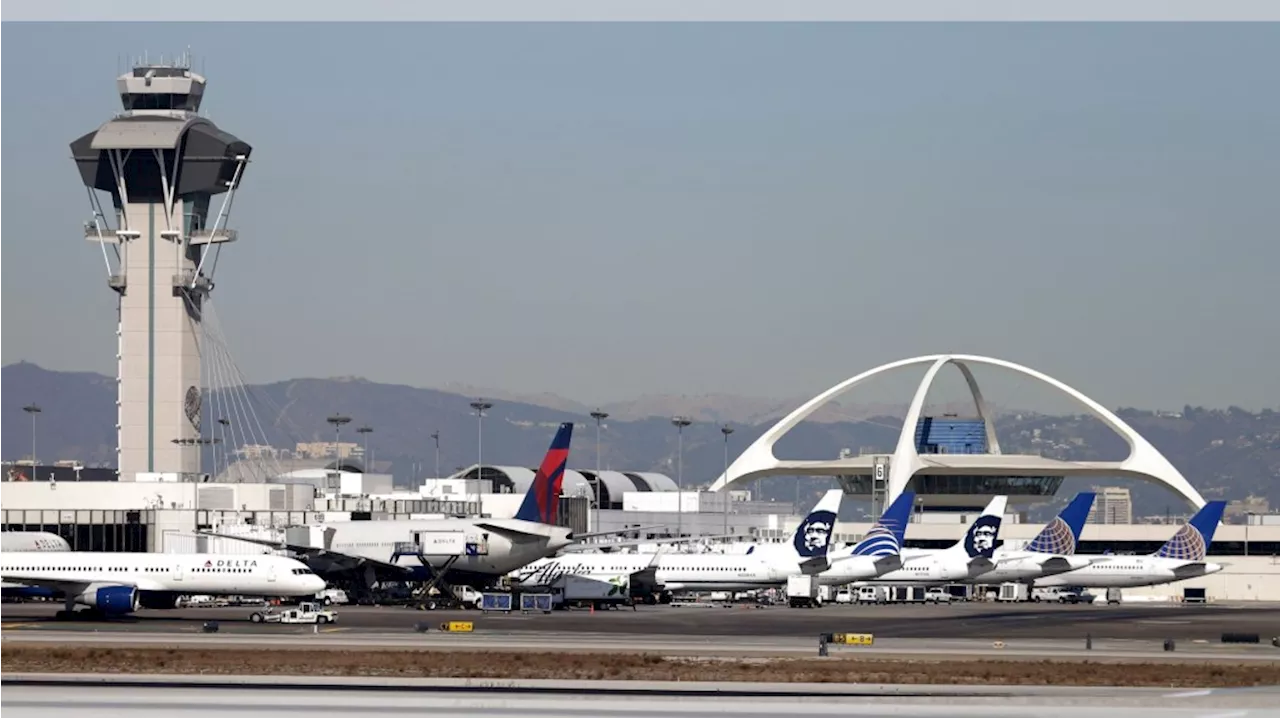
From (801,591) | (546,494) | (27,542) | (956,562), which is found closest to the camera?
(801,591)

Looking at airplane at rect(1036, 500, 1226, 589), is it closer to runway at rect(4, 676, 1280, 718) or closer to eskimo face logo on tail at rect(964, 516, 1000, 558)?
eskimo face logo on tail at rect(964, 516, 1000, 558)

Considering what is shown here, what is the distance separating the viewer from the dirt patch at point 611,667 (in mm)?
55750

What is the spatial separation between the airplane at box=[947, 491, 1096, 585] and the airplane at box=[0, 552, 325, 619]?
2178 inches

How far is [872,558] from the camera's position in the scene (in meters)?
120

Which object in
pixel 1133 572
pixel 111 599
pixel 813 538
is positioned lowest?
pixel 1133 572

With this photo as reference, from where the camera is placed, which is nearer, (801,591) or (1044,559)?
(801,591)

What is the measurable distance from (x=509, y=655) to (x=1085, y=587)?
283 feet

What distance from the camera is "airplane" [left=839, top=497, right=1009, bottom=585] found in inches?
5128

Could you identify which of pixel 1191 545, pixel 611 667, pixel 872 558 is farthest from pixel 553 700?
pixel 1191 545

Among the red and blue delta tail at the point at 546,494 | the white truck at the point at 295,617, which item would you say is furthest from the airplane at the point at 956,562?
the white truck at the point at 295,617

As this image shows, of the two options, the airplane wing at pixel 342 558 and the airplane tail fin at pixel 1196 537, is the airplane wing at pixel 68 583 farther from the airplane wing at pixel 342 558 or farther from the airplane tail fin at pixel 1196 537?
the airplane tail fin at pixel 1196 537

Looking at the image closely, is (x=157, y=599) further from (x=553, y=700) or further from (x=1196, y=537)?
(x=1196, y=537)

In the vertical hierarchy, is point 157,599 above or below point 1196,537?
below

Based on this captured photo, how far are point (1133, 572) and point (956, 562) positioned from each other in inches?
628
